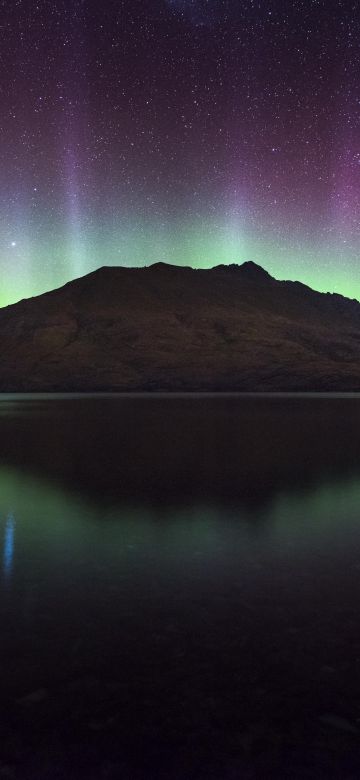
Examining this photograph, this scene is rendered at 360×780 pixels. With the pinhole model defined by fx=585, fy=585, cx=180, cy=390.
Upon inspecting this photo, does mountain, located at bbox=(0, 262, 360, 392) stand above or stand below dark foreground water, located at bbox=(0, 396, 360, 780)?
above

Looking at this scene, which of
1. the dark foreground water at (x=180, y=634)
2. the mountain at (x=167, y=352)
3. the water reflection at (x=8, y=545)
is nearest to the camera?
the dark foreground water at (x=180, y=634)

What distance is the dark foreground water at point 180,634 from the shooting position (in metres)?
3.45

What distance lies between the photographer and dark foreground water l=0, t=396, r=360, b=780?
3445 mm

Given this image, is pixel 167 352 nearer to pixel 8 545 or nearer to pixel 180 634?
pixel 8 545

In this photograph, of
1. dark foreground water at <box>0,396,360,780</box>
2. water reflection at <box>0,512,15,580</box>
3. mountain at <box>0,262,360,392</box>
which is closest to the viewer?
dark foreground water at <box>0,396,360,780</box>

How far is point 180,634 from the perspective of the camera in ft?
16.6

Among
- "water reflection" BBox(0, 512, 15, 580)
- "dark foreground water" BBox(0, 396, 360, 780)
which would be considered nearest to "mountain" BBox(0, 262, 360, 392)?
"dark foreground water" BBox(0, 396, 360, 780)

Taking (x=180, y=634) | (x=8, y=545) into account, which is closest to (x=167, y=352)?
(x=8, y=545)

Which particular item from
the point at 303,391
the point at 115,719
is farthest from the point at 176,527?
the point at 303,391

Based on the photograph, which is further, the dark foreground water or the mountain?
the mountain

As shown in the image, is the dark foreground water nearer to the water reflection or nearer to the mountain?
the water reflection

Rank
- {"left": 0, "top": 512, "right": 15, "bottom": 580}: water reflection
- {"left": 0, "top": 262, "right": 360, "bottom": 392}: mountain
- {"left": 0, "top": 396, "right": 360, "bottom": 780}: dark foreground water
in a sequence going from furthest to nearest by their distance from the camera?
{"left": 0, "top": 262, "right": 360, "bottom": 392}: mountain, {"left": 0, "top": 512, "right": 15, "bottom": 580}: water reflection, {"left": 0, "top": 396, "right": 360, "bottom": 780}: dark foreground water

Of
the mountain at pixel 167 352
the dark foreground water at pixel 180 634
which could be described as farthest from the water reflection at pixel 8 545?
the mountain at pixel 167 352

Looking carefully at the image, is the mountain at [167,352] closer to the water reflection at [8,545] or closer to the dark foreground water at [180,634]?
the dark foreground water at [180,634]
